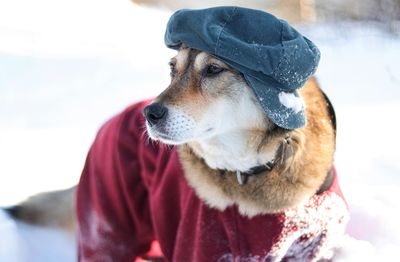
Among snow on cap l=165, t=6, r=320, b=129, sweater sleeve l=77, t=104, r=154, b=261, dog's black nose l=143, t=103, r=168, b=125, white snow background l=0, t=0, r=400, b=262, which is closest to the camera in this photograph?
snow on cap l=165, t=6, r=320, b=129

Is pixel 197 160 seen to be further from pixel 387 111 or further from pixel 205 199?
pixel 387 111

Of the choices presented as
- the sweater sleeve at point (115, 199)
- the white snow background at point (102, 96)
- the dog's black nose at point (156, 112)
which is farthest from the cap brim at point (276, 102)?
the white snow background at point (102, 96)

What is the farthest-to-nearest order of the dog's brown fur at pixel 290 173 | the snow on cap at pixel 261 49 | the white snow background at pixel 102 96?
the white snow background at pixel 102 96 → the dog's brown fur at pixel 290 173 → the snow on cap at pixel 261 49

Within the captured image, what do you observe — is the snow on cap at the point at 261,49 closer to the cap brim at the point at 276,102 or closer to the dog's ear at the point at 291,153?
the cap brim at the point at 276,102

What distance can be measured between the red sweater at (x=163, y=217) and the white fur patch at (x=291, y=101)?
0.35 metres

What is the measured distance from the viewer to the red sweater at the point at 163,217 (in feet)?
6.08

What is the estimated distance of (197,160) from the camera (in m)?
2.04

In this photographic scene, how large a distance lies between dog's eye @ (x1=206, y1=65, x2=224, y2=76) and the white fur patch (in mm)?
222

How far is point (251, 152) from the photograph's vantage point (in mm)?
1882

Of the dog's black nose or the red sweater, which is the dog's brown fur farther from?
the dog's black nose

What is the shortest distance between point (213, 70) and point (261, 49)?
0.24 m

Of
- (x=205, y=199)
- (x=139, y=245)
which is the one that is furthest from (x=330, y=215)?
(x=139, y=245)

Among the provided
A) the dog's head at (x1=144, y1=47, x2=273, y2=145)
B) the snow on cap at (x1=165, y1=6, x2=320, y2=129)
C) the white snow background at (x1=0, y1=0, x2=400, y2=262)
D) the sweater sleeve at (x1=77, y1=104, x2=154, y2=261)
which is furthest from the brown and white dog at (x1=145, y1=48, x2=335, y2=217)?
the white snow background at (x1=0, y1=0, x2=400, y2=262)

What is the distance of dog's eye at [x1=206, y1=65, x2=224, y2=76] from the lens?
180 cm
